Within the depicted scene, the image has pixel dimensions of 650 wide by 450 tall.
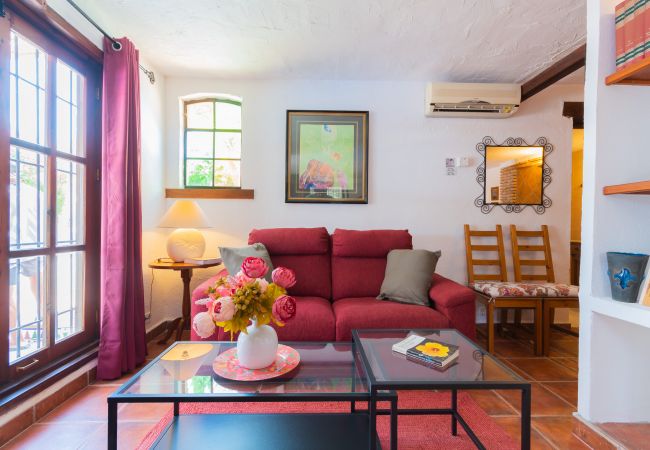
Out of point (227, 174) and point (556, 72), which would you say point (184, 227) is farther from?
point (556, 72)

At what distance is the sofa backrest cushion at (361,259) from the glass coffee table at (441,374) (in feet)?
3.33

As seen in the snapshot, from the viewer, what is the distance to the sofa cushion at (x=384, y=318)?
204 centimetres

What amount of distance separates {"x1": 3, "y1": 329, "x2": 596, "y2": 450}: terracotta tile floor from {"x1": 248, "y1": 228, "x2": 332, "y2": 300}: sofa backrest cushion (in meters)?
1.21

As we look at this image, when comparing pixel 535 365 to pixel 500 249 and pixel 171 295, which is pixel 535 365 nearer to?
pixel 500 249

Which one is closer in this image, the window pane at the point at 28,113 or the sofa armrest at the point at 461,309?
the window pane at the point at 28,113

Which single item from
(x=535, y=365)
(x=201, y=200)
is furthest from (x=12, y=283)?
(x=535, y=365)

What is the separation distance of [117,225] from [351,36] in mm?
2092

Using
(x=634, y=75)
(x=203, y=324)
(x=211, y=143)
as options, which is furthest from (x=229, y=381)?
(x=211, y=143)

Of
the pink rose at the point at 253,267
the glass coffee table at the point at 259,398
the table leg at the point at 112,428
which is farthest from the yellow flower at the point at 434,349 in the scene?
the table leg at the point at 112,428

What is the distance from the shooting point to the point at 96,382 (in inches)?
81.4

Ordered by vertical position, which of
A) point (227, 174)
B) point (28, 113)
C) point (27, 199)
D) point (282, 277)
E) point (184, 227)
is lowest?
point (282, 277)

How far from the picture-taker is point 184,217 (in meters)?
2.64

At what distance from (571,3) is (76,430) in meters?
3.65

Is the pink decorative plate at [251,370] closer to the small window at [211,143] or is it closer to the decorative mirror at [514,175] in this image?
the small window at [211,143]
